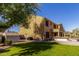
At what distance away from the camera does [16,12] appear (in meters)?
6.70

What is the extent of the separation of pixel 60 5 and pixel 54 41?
779mm

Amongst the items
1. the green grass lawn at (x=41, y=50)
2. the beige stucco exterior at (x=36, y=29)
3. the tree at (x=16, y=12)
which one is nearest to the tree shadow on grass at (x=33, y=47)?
the green grass lawn at (x=41, y=50)

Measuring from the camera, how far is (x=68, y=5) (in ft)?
21.4

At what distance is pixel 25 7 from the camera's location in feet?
22.0

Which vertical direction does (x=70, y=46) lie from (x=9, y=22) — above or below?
below

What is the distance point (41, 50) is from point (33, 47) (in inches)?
7.1

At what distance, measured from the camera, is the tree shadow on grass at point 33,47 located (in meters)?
6.54

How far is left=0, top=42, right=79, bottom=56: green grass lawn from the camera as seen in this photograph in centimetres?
649

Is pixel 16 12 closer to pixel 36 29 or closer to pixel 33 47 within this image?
pixel 36 29

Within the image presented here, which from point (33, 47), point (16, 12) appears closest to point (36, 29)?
A: point (33, 47)

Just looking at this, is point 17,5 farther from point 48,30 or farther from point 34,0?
point 48,30

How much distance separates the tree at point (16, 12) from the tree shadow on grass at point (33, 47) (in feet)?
1.43

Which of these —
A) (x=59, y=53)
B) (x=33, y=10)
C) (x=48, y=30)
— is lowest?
(x=59, y=53)

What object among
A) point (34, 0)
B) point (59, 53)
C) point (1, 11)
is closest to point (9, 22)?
point (1, 11)
